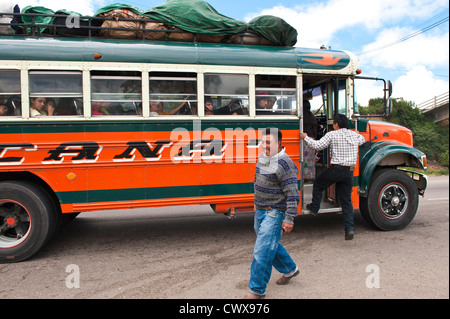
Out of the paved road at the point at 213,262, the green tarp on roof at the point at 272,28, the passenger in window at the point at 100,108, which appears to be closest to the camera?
→ the paved road at the point at 213,262

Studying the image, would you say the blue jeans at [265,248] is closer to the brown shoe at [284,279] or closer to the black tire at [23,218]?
the brown shoe at [284,279]

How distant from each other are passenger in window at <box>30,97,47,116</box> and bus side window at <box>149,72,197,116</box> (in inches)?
54.6

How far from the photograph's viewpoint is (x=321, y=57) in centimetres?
536

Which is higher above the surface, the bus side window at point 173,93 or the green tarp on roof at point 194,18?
the green tarp on roof at point 194,18

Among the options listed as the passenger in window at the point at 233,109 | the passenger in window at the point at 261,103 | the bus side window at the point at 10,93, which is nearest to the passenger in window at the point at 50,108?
the bus side window at the point at 10,93

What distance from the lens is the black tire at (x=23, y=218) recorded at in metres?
4.39

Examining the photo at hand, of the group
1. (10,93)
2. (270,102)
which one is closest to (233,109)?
(270,102)

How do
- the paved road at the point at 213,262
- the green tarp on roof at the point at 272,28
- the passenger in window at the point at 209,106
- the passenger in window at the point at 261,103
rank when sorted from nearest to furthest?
the paved road at the point at 213,262, the passenger in window at the point at 209,106, the passenger in window at the point at 261,103, the green tarp on roof at the point at 272,28

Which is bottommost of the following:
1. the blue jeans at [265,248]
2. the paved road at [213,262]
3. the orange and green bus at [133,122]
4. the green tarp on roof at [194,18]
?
the paved road at [213,262]

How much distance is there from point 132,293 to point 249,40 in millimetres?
3897

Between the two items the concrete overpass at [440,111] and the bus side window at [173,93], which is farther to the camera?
the concrete overpass at [440,111]

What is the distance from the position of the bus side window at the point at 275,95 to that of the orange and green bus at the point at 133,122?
0.6 inches

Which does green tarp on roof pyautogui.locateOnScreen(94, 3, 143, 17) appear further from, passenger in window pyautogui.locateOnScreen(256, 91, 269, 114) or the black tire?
the black tire

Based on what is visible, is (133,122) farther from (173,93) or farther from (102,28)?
(102,28)
